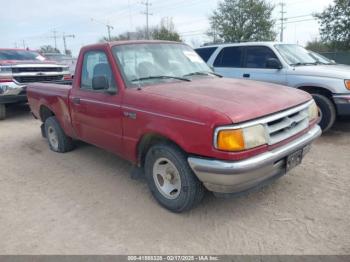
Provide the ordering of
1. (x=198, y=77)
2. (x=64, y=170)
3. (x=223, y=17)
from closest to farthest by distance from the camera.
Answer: (x=198, y=77) < (x=64, y=170) < (x=223, y=17)

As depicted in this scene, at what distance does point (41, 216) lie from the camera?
342 cm

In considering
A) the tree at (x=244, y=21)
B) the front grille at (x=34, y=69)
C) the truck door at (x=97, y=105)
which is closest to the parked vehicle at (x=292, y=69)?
the truck door at (x=97, y=105)

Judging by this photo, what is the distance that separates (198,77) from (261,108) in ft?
4.45

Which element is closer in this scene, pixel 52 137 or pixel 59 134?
pixel 59 134

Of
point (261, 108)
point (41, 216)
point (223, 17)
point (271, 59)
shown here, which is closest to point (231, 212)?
point (261, 108)

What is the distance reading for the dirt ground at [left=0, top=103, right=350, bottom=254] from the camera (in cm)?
283

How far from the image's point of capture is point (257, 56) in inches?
272

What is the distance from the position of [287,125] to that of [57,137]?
3960 millimetres

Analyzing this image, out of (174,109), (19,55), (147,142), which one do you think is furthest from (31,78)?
(174,109)

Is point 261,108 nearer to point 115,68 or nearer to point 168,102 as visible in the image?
point 168,102

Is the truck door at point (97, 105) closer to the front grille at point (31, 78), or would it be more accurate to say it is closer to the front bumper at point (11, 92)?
the front bumper at point (11, 92)

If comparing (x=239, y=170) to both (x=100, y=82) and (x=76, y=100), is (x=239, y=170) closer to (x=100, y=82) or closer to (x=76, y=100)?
(x=100, y=82)

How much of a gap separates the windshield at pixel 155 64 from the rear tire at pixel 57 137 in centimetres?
219

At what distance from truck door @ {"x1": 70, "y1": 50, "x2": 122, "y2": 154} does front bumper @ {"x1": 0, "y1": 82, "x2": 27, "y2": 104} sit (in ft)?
14.9
